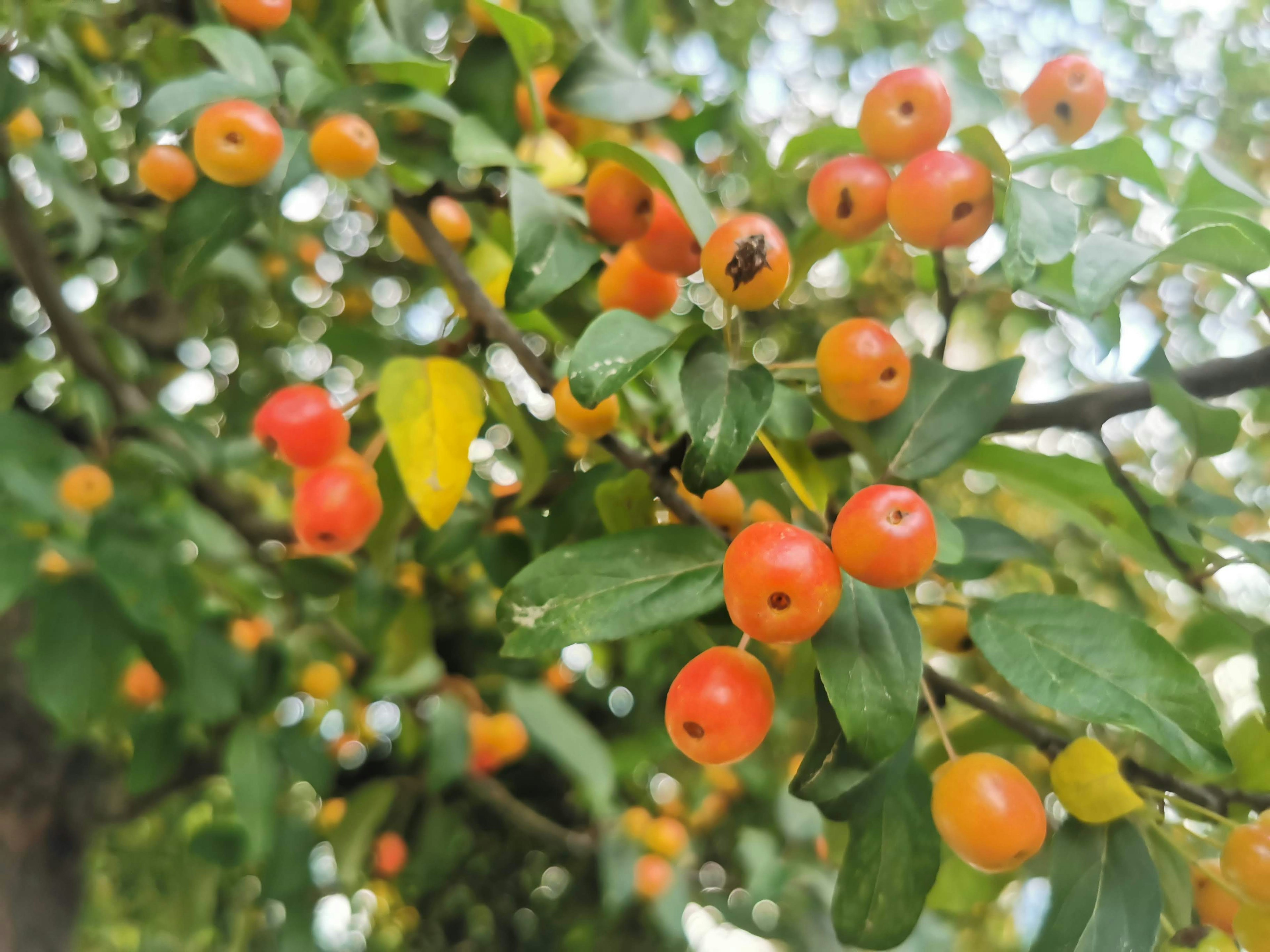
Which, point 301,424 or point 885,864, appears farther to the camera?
point 301,424

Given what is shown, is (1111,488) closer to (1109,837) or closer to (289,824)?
(1109,837)

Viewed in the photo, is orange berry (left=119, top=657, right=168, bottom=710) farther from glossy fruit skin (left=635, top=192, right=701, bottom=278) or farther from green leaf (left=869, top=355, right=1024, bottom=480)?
green leaf (left=869, top=355, right=1024, bottom=480)

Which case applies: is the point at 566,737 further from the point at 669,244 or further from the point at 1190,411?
the point at 1190,411

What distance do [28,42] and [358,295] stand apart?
0.85 metres

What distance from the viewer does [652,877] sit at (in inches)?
62.0

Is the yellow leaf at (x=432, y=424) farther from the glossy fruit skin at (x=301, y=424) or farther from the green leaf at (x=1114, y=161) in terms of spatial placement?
the green leaf at (x=1114, y=161)

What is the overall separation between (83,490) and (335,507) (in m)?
0.61

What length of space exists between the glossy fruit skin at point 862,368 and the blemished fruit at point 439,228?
40 cm

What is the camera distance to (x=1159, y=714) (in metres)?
0.43

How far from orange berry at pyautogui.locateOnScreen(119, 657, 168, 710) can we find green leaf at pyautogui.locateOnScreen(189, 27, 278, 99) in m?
1.15

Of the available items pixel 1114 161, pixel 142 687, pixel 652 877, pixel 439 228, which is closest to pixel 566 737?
pixel 652 877

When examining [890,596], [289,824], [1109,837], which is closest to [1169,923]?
[1109,837]

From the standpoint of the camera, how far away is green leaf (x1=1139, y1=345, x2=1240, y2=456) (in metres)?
0.49

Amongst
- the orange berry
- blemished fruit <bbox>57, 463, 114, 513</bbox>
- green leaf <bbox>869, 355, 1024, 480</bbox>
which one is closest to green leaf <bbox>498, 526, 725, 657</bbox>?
green leaf <bbox>869, 355, 1024, 480</bbox>
